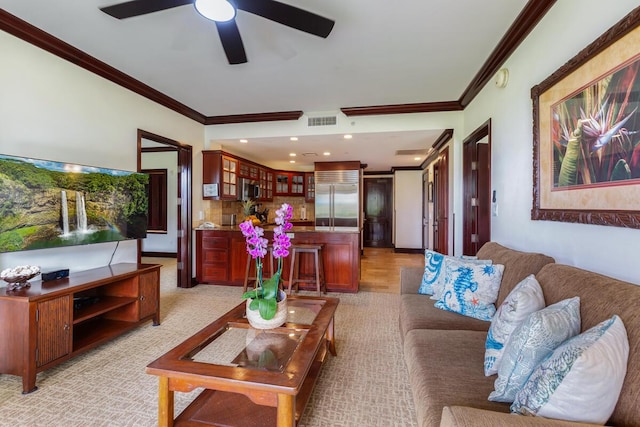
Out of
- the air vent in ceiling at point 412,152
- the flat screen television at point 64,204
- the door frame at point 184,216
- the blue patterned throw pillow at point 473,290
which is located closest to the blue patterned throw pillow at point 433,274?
the blue patterned throw pillow at point 473,290

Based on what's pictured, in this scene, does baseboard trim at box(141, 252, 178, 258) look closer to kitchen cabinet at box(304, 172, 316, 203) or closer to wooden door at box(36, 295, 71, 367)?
kitchen cabinet at box(304, 172, 316, 203)

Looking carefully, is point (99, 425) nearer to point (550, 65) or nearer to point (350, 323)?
point (350, 323)

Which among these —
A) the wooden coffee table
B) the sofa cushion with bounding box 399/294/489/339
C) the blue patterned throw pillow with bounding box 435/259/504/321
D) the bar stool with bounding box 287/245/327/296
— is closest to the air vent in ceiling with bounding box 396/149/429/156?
the bar stool with bounding box 287/245/327/296

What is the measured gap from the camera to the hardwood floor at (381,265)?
4426mm

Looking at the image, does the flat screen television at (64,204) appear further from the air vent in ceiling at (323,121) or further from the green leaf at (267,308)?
the air vent in ceiling at (323,121)

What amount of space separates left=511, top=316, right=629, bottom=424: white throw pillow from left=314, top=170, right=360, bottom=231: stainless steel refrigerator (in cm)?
547

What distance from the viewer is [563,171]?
173cm

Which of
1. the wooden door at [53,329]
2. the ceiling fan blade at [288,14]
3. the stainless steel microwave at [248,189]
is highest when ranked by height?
the ceiling fan blade at [288,14]

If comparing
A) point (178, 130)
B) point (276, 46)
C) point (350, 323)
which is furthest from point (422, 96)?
point (178, 130)

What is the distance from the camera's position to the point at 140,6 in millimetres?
1760

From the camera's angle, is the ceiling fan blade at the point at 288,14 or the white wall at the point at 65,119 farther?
the white wall at the point at 65,119

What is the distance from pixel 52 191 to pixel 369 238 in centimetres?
733

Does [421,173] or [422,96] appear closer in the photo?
[422,96]

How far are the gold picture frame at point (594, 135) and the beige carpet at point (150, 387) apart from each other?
4.83 feet
